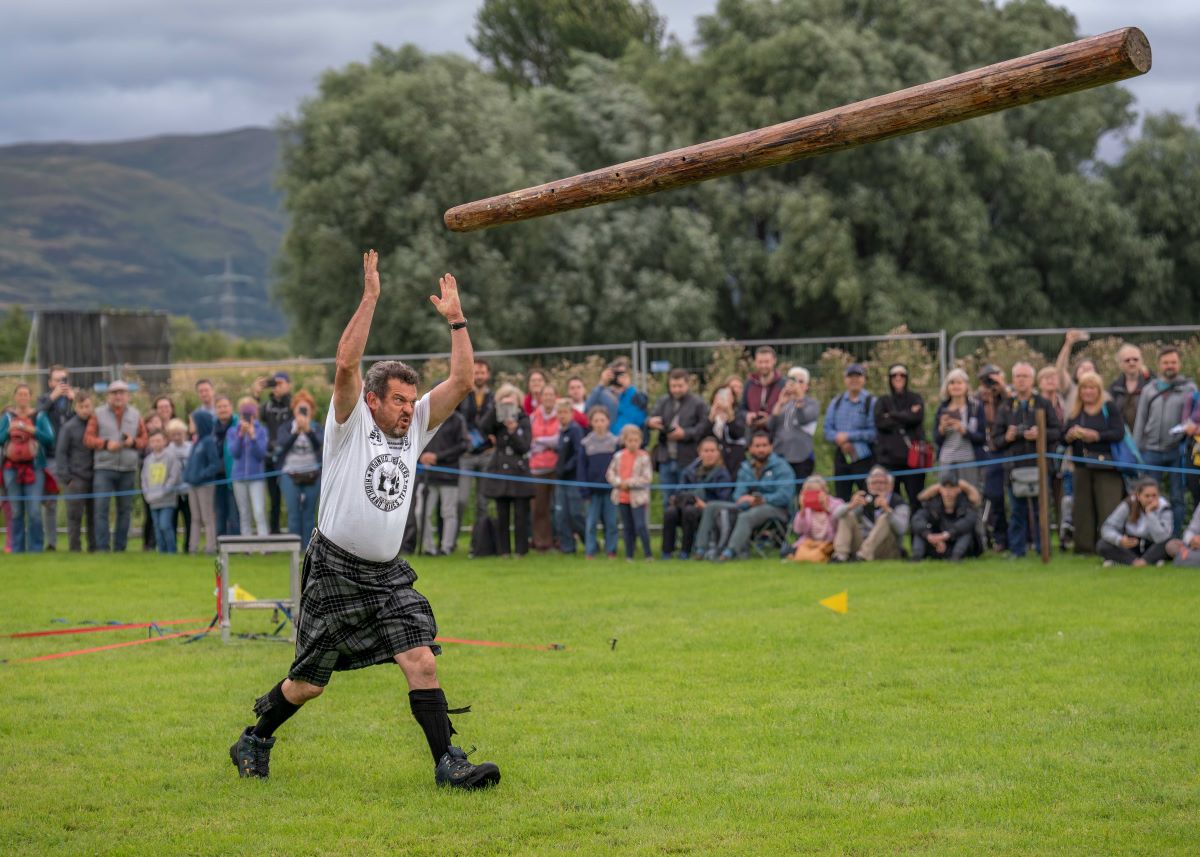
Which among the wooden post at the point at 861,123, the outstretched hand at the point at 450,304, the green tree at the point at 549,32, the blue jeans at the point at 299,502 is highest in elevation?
the green tree at the point at 549,32

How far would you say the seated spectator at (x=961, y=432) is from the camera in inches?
492

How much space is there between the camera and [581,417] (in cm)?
1402

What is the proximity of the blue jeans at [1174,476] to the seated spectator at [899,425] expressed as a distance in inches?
75.0

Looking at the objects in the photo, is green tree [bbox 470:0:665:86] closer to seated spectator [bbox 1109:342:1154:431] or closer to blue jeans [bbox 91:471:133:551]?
blue jeans [bbox 91:471:133:551]

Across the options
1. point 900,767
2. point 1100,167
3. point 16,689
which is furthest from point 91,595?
point 1100,167

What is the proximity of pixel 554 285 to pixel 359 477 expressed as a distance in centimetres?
2644

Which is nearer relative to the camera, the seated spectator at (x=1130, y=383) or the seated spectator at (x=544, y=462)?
the seated spectator at (x=1130, y=383)

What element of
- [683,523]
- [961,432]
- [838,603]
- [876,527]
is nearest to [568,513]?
[683,523]

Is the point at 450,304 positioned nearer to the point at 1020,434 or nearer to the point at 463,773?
the point at 463,773

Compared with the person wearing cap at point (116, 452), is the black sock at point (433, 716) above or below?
below

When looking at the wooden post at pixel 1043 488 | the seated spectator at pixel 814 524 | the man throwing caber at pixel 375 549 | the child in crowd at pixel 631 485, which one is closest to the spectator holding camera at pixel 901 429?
the seated spectator at pixel 814 524

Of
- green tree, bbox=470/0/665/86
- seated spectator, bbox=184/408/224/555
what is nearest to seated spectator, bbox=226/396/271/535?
seated spectator, bbox=184/408/224/555

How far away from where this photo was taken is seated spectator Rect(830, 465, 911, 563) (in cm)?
1231

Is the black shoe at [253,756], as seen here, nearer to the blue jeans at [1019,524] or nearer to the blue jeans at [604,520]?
the blue jeans at [604,520]
